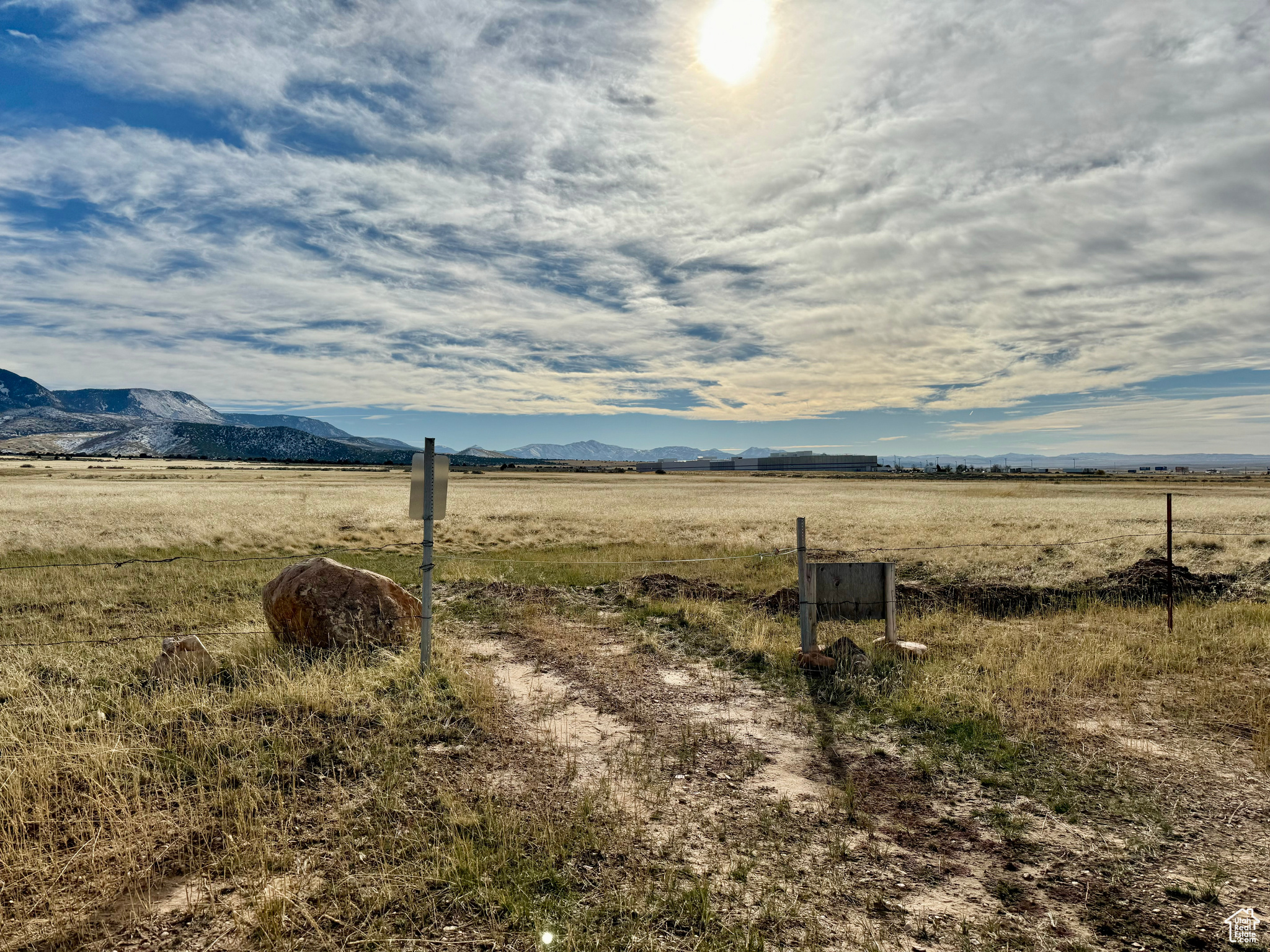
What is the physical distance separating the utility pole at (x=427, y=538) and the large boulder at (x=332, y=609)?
163 centimetres

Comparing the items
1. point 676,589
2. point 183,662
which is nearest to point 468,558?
point 676,589

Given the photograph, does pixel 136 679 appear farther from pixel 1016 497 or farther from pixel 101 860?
pixel 1016 497

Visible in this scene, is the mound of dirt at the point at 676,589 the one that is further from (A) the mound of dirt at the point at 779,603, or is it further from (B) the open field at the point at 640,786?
(B) the open field at the point at 640,786

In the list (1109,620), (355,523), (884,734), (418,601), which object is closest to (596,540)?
(355,523)

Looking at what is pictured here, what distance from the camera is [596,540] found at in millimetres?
28875

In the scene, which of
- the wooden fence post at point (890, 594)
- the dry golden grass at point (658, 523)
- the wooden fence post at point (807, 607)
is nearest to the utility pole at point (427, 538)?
the wooden fence post at point (807, 607)

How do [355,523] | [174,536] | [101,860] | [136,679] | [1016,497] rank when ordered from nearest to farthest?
[101,860] → [136,679] → [174,536] → [355,523] → [1016,497]

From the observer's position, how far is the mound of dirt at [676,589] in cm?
1625

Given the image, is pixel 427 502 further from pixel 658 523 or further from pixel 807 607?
pixel 658 523

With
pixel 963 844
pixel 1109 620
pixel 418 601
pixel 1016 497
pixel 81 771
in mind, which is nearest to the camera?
pixel 963 844

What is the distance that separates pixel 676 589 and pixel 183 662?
11.0 m

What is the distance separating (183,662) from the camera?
28.8 feet

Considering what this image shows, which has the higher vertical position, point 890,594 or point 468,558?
point 890,594

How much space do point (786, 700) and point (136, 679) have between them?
28.2 feet
